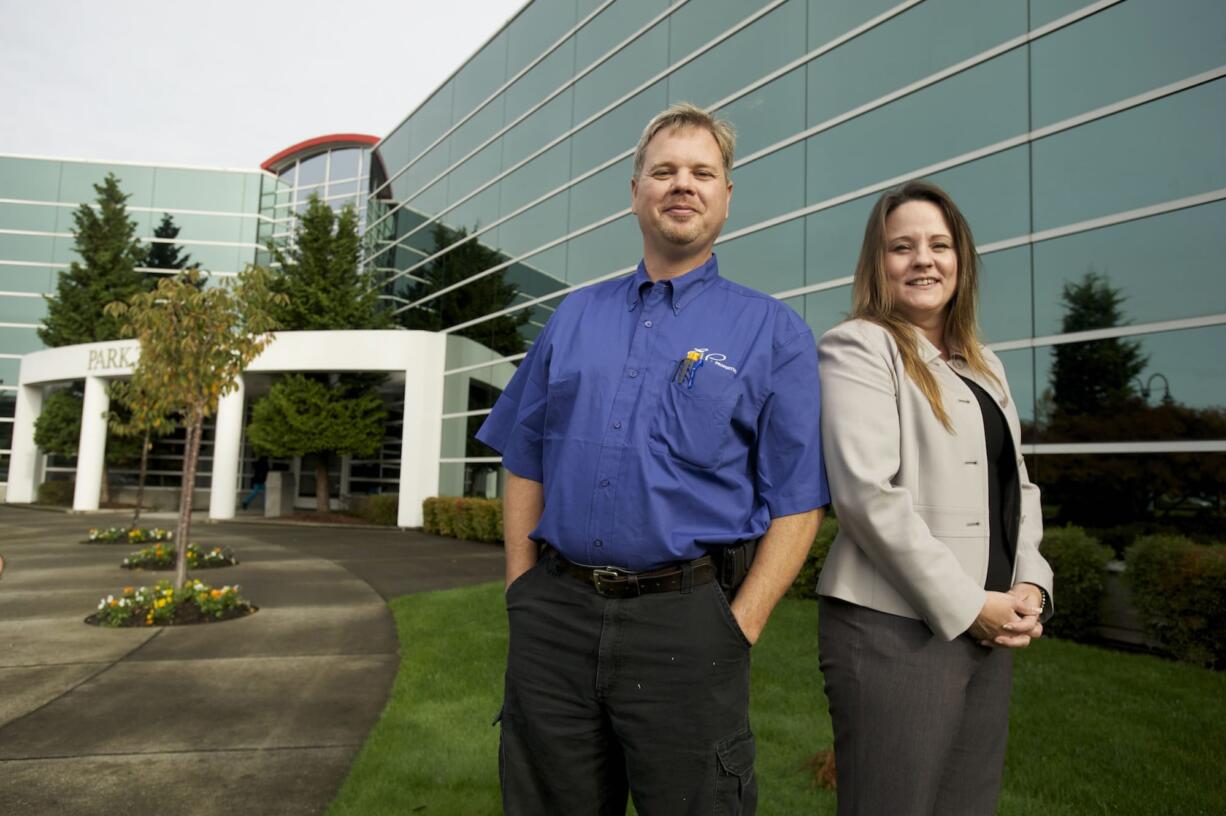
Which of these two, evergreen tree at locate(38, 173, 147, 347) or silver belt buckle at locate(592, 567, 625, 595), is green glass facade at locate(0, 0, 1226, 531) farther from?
evergreen tree at locate(38, 173, 147, 347)

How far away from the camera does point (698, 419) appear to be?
185 cm

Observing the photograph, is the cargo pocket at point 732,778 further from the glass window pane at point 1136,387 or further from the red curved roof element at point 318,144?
the red curved roof element at point 318,144

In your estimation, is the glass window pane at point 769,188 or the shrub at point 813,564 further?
the glass window pane at point 769,188

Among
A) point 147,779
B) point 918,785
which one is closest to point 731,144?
point 918,785

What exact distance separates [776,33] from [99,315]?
28.5 m

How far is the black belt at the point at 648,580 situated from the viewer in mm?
1810

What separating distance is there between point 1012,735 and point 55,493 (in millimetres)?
32361

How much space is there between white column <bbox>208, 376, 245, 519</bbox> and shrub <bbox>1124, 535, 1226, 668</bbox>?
69.0ft

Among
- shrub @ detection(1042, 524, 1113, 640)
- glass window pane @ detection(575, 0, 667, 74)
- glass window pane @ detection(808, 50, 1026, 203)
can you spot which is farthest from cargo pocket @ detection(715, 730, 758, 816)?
glass window pane @ detection(575, 0, 667, 74)

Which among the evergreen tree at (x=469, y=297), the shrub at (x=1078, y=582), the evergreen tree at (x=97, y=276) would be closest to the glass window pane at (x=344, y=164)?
the evergreen tree at (x=97, y=276)

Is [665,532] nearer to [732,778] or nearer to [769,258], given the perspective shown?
[732,778]

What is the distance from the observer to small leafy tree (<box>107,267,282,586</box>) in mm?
8844

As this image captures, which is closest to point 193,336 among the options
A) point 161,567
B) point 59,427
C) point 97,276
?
point 161,567

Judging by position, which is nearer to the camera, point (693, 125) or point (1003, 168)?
point (693, 125)
